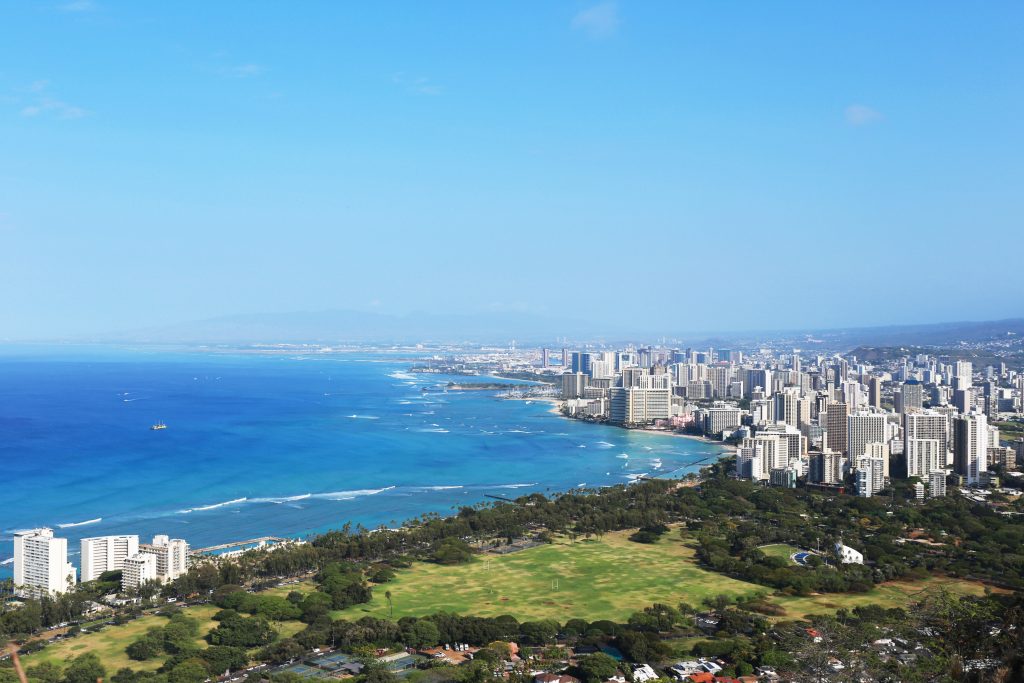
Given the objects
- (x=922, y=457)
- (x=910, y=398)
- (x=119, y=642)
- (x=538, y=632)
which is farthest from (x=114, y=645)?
(x=910, y=398)

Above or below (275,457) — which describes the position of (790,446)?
A: above

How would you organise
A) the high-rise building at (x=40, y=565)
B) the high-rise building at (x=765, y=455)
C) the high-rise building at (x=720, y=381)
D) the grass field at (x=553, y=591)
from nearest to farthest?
the grass field at (x=553, y=591), the high-rise building at (x=40, y=565), the high-rise building at (x=765, y=455), the high-rise building at (x=720, y=381)

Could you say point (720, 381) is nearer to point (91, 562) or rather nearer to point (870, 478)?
point (870, 478)

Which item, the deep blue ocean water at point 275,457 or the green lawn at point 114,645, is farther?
the deep blue ocean water at point 275,457

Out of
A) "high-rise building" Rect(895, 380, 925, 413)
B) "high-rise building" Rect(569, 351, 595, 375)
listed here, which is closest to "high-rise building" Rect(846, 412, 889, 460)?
"high-rise building" Rect(895, 380, 925, 413)

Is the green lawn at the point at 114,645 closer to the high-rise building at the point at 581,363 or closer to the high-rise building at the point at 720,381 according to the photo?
the high-rise building at the point at 720,381

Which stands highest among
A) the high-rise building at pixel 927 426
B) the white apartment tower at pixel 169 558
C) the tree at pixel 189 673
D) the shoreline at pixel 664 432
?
the high-rise building at pixel 927 426

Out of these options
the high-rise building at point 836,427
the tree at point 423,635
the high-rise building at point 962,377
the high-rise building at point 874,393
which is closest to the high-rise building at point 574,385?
the high-rise building at point 874,393
